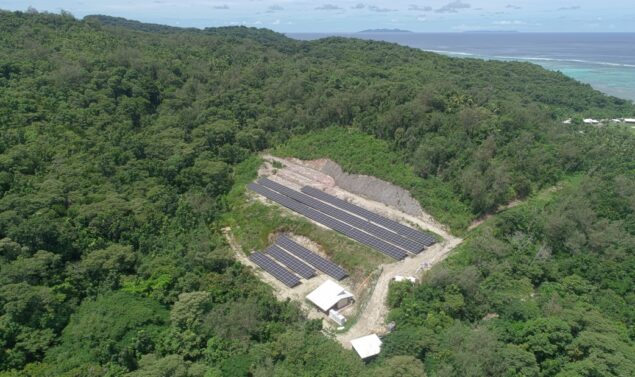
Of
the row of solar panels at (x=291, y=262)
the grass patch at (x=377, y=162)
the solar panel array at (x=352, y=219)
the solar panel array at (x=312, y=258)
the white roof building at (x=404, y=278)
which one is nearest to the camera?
the white roof building at (x=404, y=278)

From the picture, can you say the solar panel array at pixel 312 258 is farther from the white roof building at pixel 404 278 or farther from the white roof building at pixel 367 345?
the white roof building at pixel 367 345

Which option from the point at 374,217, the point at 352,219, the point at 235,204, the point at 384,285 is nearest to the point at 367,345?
the point at 384,285

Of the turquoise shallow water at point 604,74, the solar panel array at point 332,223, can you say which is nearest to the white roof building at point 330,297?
the solar panel array at point 332,223

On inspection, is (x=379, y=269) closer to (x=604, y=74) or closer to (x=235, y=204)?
(x=235, y=204)

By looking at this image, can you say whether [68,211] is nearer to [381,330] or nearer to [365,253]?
[365,253]

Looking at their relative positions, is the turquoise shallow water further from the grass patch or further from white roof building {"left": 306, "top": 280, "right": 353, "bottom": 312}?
white roof building {"left": 306, "top": 280, "right": 353, "bottom": 312}

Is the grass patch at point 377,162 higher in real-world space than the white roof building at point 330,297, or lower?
higher

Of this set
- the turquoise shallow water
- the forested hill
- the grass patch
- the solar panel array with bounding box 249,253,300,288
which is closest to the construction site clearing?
the solar panel array with bounding box 249,253,300,288
